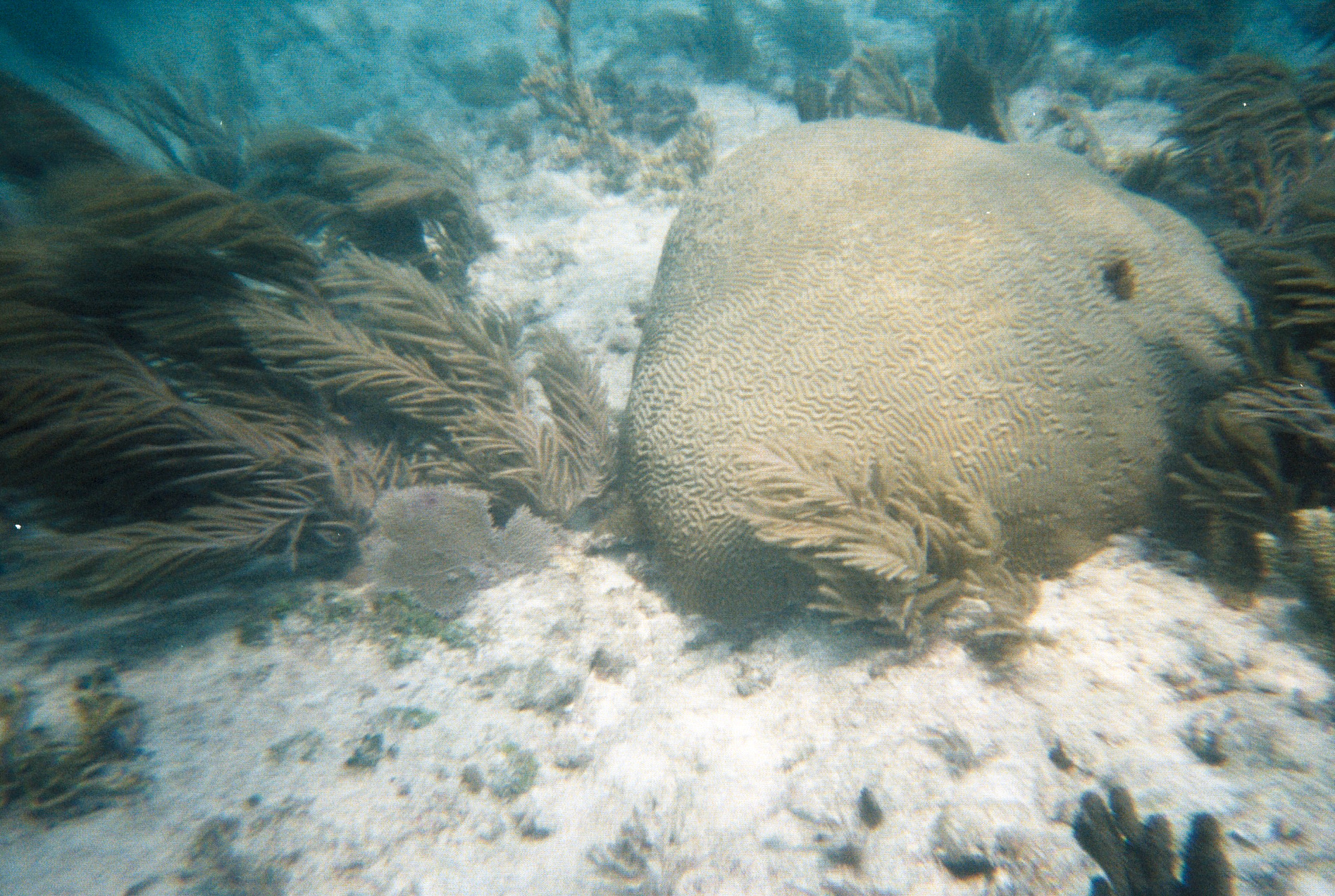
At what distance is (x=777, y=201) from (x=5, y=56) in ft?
117

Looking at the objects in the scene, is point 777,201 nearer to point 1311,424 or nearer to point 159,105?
point 1311,424

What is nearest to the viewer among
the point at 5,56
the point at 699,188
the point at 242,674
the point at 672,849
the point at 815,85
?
the point at 672,849

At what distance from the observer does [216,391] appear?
334cm

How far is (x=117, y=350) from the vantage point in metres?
3.09

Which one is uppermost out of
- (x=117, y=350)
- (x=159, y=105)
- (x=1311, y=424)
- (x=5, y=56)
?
(x=5, y=56)

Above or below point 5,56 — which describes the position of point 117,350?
below

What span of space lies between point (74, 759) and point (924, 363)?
4575 millimetres

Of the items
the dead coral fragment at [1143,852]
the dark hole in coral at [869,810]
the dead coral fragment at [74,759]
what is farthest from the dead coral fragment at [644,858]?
the dead coral fragment at [74,759]

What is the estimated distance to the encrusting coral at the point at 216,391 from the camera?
2848 mm

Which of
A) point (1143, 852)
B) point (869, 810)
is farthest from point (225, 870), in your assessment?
point (1143, 852)

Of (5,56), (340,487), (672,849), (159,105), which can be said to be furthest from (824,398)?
(5,56)

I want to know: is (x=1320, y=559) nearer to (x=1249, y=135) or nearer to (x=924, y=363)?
(x=924, y=363)

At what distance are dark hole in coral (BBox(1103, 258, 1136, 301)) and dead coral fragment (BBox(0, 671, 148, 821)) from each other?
570cm

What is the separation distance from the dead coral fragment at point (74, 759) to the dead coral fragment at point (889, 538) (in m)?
3.16
